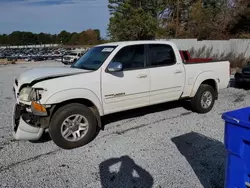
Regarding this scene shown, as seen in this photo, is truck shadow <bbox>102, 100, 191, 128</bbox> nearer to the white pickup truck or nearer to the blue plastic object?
the white pickup truck

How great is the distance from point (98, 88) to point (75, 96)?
1.54ft

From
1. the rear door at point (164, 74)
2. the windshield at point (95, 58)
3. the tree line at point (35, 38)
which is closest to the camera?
the windshield at point (95, 58)

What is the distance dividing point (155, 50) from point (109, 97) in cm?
160

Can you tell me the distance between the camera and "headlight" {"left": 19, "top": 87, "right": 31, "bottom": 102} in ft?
14.2

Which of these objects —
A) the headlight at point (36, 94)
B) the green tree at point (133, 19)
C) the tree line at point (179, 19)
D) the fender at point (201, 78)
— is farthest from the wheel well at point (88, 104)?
the green tree at point (133, 19)

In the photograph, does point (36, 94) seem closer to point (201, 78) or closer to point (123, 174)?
point (123, 174)

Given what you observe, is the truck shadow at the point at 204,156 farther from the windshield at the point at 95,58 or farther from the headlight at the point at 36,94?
the headlight at the point at 36,94

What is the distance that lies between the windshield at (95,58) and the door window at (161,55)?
896mm

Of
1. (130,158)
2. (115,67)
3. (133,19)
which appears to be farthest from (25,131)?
(133,19)

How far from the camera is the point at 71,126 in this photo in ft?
14.3

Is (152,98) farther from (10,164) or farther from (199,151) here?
(10,164)

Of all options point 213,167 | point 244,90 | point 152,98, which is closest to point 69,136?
point 152,98

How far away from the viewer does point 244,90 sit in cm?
941

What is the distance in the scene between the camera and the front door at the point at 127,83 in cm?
475
